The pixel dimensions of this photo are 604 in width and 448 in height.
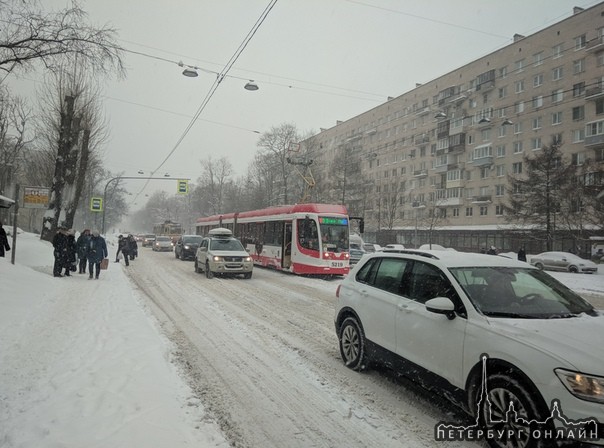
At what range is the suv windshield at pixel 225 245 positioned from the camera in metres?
17.5

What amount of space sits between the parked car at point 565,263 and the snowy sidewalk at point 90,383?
27.9 meters

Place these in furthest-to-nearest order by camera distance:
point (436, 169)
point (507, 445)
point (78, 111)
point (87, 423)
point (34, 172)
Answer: point (436, 169) < point (34, 172) < point (78, 111) < point (87, 423) < point (507, 445)

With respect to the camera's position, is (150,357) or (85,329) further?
(85,329)

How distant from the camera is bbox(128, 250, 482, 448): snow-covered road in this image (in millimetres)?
3768

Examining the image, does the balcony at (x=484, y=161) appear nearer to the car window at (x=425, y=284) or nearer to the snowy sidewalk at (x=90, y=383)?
the snowy sidewalk at (x=90, y=383)

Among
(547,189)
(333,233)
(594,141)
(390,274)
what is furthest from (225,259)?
(594,141)

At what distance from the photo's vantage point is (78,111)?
22250 millimetres

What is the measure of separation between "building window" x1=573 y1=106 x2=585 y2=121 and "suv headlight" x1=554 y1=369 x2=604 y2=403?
46.9m

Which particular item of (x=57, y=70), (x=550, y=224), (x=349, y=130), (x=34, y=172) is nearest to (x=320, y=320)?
(x=57, y=70)

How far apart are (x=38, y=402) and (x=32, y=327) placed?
12.5ft

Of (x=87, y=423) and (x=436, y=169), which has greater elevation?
(x=436, y=169)

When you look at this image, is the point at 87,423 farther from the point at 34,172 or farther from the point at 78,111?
the point at 34,172

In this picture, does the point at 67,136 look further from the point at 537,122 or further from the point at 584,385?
the point at 537,122

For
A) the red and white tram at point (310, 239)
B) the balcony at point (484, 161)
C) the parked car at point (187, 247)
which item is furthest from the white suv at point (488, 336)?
the balcony at point (484, 161)
